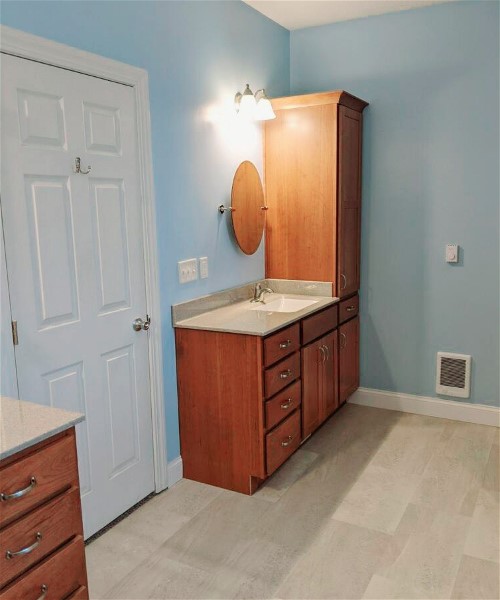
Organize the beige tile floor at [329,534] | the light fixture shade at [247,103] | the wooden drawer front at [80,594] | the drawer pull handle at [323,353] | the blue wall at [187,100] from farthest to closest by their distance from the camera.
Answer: the drawer pull handle at [323,353]
the light fixture shade at [247,103]
the blue wall at [187,100]
the beige tile floor at [329,534]
the wooden drawer front at [80,594]

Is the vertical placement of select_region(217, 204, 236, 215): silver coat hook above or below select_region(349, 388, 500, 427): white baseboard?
above

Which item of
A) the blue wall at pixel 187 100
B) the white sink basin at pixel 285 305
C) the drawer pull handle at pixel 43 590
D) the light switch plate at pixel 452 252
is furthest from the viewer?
the light switch plate at pixel 452 252

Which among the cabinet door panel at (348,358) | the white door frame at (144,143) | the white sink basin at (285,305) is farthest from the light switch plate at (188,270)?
the cabinet door panel at (348,358)

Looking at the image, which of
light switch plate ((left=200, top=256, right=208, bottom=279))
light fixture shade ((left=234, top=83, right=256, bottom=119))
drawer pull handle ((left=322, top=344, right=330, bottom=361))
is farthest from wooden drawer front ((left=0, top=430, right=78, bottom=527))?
light fixture shade ((left=234, top=83, right=256, bottom=119))

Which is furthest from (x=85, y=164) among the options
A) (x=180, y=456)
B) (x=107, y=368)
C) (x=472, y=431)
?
(x=472, y=431)

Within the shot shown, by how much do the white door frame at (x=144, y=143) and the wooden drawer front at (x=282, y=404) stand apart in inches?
20.9

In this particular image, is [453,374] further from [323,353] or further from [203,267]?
[203,267]

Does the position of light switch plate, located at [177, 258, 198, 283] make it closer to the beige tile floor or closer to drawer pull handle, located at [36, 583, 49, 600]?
the beige tile floor

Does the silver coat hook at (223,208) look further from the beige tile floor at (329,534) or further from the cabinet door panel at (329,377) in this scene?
the beige tile floor at (329,534)

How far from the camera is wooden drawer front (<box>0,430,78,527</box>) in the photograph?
4.35ft

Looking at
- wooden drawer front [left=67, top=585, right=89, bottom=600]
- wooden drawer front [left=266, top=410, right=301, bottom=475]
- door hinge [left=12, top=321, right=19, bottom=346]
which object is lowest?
wooden drawer front [left=266, top=410, right=301, bottom=475]

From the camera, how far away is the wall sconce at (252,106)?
3.08 metres

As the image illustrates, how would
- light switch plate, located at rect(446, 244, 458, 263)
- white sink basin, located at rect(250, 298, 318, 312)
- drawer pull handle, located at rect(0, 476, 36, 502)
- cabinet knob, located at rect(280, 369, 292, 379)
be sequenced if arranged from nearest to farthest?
drawer pull handle, located at rect(0, 476, 36, 502)
cabinet knob, located at rect(280, 369, 292, 379)
white sink basin, located at rect(250, 298, 318, 312)
light switch plate, located at rect(446, 244, 458, 263)

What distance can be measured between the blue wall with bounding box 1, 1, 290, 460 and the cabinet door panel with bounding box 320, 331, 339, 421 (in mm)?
636
